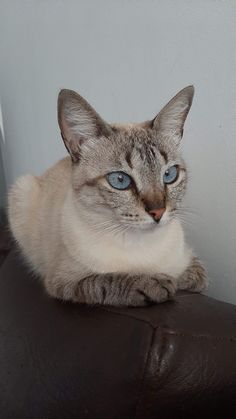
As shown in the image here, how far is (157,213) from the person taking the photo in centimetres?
93

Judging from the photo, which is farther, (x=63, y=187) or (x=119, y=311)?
(x=63, y=187)

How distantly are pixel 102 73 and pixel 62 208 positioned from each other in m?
0.66

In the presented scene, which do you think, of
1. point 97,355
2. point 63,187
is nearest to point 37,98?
point 63,187

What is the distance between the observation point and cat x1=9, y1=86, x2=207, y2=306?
0.95 m

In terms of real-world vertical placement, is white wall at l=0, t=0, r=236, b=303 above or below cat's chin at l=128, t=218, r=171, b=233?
above

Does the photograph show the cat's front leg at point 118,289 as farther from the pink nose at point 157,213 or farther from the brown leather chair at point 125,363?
the pink nose at point 157,213

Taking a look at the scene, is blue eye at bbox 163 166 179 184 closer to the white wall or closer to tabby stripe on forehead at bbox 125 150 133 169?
tabby stripe on forehead at bbox 125 150 133 169

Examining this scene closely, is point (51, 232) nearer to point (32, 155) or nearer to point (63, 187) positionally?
point (63, 187)

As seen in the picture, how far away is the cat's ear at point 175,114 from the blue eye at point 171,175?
10cm

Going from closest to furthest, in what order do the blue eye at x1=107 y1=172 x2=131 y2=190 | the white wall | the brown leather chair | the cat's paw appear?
the brown leather chair → the cat's paw → the blue eye at x1=107 y1=172 x2=131 y2=190 → the white wall

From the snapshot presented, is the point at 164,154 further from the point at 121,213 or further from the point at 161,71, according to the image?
the point at 161,71

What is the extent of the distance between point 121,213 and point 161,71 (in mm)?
570

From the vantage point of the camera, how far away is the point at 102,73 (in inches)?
63.4

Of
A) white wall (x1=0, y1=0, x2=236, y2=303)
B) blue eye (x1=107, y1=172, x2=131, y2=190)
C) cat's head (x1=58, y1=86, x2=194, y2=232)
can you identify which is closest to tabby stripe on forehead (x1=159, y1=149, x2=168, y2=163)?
cat's head (x1=58, y1=86, x2=194, y2=232)
